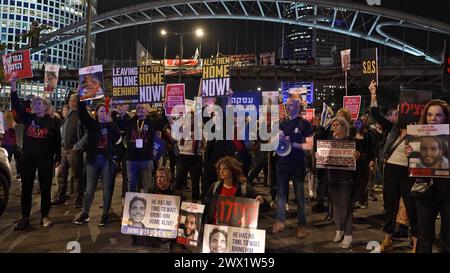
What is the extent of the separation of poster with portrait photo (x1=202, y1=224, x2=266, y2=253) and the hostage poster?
524cm

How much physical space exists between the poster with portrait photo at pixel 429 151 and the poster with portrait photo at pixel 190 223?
2.52 meters

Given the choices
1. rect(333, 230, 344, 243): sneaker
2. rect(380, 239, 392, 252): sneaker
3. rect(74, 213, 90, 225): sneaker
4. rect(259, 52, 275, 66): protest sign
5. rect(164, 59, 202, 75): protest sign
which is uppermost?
rect(259, 52, 275, 66): protest sign

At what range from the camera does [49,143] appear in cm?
712

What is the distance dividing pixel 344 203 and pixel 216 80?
4.48m

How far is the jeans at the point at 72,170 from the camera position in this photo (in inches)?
350

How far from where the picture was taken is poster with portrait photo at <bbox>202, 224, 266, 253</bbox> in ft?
15.7

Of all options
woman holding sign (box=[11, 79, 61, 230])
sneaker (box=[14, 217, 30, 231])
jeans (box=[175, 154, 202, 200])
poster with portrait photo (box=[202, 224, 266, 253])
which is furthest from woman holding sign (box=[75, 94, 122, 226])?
poster with portrait photo (box=[202, 224, 266, 253])

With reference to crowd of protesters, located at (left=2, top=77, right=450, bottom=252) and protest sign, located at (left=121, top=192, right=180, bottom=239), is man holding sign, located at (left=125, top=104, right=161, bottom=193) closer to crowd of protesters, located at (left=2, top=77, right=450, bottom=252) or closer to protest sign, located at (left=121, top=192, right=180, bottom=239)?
crowd of protesters, located at (left=2, top=77, right=450, bottom=252)

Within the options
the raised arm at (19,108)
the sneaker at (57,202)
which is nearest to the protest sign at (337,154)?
the raised arm at (19,108)

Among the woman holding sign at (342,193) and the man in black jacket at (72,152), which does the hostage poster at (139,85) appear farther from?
the woman holding sign at (342,193)

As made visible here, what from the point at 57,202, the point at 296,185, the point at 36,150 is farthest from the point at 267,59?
the point at 36,150

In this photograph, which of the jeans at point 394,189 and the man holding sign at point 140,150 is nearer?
the jeans at point 394,189

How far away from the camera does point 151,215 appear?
5.79 metres
